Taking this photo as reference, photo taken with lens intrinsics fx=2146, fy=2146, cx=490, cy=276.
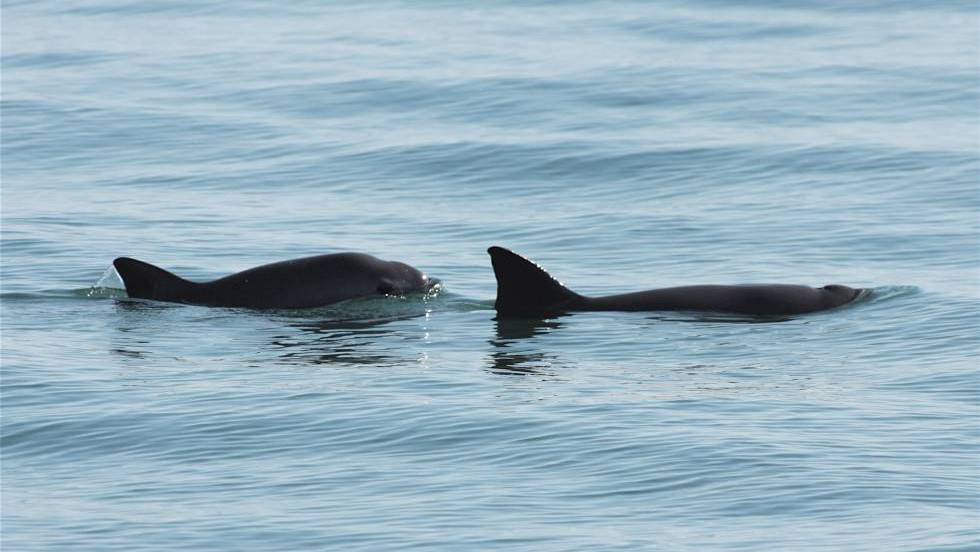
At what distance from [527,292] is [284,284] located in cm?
256

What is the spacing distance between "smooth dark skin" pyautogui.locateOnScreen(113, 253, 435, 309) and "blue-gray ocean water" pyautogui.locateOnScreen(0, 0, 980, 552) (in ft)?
0.79

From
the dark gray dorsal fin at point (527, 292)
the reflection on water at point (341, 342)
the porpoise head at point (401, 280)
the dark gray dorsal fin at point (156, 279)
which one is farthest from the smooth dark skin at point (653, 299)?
the dark gray dorsal fin at point (156, 279)

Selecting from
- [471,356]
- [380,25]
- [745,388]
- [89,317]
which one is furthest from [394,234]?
[380,25]

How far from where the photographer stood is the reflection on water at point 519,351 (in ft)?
59.8

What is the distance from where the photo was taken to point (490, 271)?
24.1m

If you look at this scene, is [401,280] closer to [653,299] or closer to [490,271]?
[490,271]

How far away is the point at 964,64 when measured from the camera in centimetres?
4072

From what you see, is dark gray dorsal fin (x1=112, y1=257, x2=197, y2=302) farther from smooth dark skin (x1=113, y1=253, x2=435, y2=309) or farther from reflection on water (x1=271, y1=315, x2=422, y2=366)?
reflection on water (x1=271, y1=315, x2=422, y2=366)

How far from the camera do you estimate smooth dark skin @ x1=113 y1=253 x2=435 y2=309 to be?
2147 cm

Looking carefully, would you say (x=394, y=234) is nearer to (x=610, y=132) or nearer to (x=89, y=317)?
(x=89, y=317)

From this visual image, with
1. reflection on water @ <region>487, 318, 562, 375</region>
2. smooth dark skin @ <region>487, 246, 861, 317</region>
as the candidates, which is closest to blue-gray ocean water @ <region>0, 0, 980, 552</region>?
reflection on water @ <region>487, 318, 562, 375</region>

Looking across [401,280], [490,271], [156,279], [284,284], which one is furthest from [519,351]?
[490,271]

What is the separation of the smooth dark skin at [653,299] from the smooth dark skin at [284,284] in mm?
1558

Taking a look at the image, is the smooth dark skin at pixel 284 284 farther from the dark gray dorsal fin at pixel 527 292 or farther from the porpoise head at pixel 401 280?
the dark gray dorsal fin at pixel 527 292
